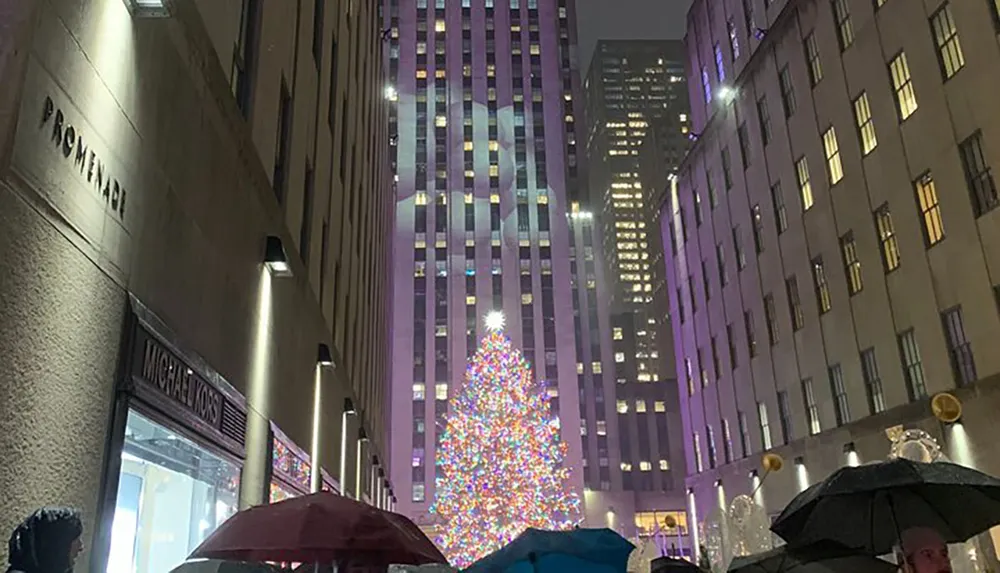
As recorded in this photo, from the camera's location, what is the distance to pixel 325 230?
55.4ft

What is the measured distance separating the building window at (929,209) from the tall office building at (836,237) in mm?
54

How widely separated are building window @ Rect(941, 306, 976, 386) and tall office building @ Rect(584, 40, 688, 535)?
7024 cm

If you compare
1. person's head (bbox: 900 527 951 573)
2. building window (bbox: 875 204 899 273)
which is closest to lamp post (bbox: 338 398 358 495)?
building window (bbox: 875 204 899 273)

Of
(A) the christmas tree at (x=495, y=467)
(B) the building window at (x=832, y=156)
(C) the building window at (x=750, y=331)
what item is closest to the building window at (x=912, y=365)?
(B) the building window at (x=832, y=156)

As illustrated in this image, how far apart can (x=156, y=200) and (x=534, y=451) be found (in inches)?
1441

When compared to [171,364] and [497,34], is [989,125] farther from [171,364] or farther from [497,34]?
[497,34]

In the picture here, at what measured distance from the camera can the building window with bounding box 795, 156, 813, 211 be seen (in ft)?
84.5

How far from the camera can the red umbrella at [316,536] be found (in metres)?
5.09

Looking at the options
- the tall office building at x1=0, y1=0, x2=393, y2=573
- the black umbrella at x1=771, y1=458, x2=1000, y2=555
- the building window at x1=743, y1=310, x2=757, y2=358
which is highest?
the building window at x1=743, y1=310, x2=757, y2=358

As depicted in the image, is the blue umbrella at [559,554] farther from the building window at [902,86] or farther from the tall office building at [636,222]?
the tall office building at [636,222]

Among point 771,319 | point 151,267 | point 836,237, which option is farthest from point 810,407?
point 151,267

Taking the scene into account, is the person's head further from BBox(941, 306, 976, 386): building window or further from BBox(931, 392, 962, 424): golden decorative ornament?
BBox(941, 306, 976, 386): building window

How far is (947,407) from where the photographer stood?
56.6ft

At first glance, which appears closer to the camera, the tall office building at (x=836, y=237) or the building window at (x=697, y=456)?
the tall office building at (x=836, y=237)
